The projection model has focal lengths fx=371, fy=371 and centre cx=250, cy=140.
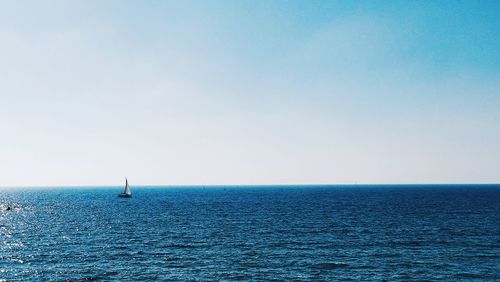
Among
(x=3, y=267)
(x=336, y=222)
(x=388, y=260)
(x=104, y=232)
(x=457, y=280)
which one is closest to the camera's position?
(x=457, y=280)

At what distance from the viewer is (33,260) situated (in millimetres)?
53312

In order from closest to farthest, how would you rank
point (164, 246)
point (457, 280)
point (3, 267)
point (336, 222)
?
1. point (457, 280)
2. point (3, 267)
3. point (164, 246)
4. point (336, 222)

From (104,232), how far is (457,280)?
217 ft

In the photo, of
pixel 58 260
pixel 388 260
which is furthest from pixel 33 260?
pixel 388 260

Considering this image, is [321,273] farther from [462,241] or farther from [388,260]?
[462,241]

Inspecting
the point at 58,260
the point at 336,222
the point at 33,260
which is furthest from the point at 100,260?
the point at 336,222

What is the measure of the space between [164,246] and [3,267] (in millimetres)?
22864

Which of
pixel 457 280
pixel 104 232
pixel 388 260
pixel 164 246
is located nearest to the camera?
pixel 457 280

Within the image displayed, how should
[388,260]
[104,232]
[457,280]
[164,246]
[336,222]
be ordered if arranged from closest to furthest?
[457,280]
[388,260]
[164,246]
[104,232]
[336,222]

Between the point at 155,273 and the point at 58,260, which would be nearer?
the point at 155,273

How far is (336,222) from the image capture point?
93500 millimetres

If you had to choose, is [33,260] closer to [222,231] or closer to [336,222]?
[222,231]

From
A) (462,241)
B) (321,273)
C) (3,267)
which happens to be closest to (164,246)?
(3,267)

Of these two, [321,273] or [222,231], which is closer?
[321,273]
